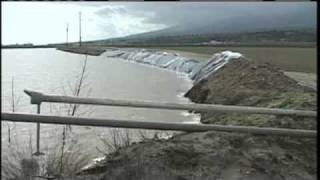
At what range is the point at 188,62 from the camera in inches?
1515

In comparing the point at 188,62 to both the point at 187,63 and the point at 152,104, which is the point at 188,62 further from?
the point at 152,104

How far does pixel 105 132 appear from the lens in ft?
32.1

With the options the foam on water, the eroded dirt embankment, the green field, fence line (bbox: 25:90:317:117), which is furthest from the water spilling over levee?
fence line (bbox: 25:90:317:117)

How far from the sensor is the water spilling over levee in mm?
27092

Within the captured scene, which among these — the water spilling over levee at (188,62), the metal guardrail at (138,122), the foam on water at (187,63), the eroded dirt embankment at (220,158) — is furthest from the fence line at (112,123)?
the water spilling over levee at (188,62)

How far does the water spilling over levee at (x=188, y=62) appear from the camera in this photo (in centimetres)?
2709

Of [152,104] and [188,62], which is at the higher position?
[152,104]

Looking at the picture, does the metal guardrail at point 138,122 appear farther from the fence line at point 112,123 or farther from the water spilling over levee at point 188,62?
the water spilling over levee at point 188,62

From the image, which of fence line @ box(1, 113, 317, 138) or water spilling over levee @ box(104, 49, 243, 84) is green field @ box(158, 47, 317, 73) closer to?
water spilling over levee @ box(104, 49, 243, 84)

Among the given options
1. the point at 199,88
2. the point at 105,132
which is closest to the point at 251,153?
the point at 105,132

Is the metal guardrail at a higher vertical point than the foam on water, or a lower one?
higher

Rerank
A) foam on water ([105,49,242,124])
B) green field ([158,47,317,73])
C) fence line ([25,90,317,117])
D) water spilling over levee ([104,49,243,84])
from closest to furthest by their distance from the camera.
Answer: fence line ([25,90,317,117]) → foam on water ([105,49,242,124]) → water spilling over levee ([104,49,243,84]) → green field ([158,47,317,73])

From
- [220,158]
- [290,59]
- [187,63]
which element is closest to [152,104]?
[220,158]

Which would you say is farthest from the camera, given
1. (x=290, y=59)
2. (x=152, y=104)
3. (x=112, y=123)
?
(x=290, y=59)
